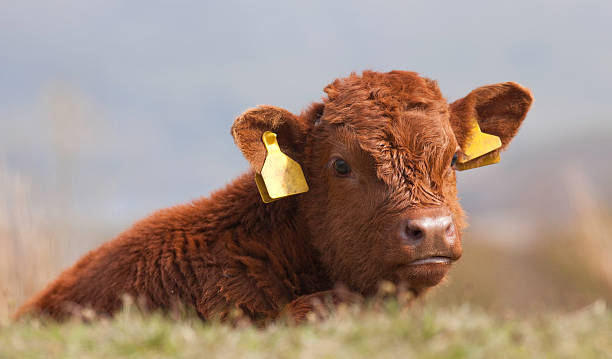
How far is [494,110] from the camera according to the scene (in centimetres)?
779

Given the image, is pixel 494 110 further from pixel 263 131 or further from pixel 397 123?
pixel 263 131

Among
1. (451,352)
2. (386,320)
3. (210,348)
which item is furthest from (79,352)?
(451,352)

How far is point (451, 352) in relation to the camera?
3961mm

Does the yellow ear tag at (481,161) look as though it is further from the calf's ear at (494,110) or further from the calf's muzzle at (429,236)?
the calf's muzzle at (429,236)

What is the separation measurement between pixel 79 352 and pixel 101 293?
240 cm

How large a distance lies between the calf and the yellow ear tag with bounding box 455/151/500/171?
28.5 inches

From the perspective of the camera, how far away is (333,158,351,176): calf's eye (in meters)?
6.27

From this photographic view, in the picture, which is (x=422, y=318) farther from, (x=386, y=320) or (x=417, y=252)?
(x=417, y=252)

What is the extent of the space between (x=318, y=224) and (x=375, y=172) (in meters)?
0.75

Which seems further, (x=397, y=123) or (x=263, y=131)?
(x=263, y=131)

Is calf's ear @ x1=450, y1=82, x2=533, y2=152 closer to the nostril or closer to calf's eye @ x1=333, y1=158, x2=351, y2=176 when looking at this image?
calf's eye @ x1=333, y1=158, x2=351, y2=176

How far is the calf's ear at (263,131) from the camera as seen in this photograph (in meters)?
6.43

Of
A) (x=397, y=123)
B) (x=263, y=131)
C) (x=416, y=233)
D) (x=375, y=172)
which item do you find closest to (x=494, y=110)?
(x=397, y=123)

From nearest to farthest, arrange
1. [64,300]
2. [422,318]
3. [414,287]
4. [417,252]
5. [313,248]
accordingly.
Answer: [422,318], [417,252], [414,287], [313,248], [64,300]
